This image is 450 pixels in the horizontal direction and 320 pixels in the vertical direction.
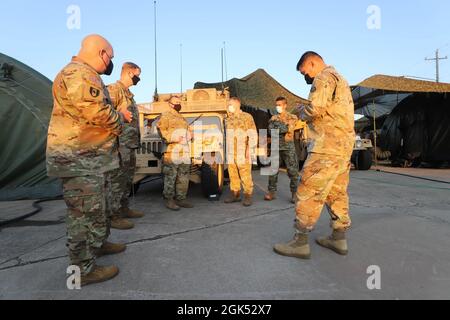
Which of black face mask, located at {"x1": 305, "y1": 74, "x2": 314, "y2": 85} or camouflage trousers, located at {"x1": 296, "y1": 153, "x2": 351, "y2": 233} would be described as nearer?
camouflage trousers, located at {"x1": 296, "y1": 153, "x2": 351, "y2": 233}

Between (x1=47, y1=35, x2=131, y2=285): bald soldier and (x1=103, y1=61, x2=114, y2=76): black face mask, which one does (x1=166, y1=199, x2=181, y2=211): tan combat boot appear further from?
(x1=103, y1=61, x2=114, y2=76): black face mask

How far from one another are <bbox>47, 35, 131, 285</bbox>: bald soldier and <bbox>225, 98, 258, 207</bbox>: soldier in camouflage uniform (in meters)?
2.85

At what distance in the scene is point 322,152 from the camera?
105 inches

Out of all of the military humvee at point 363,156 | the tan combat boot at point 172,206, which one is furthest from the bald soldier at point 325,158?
the military humvee at point 363,156

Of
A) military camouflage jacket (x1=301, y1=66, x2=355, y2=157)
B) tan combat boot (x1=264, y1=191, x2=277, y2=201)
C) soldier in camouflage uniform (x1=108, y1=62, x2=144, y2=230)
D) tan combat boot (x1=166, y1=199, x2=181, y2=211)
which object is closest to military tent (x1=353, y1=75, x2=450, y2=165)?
tan combat boot (x1=264, y1=191, x2=277, y2=201)

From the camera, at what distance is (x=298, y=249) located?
8.86 ft

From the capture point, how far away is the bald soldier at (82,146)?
6.99 feet

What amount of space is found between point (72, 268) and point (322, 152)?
2.18m

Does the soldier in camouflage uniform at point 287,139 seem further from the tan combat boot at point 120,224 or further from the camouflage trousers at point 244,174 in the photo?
the tan combat boot at point 120,224

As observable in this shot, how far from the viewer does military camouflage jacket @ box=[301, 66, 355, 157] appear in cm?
263
